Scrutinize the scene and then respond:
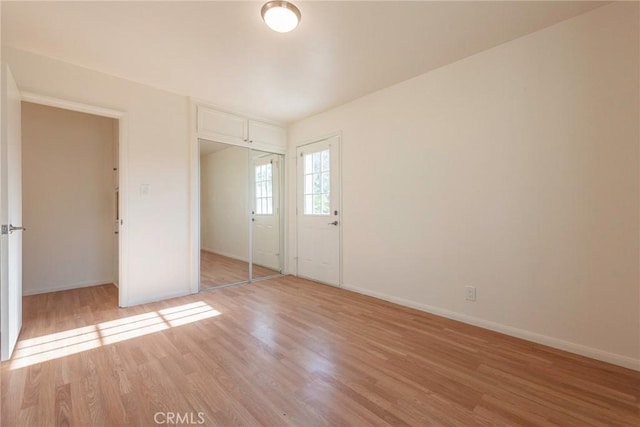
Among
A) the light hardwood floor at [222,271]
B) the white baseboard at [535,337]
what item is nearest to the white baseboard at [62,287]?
the light hardwood floor at [222,271]

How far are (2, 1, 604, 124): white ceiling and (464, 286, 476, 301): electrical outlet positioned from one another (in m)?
2.27

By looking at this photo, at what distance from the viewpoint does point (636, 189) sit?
6.39ft

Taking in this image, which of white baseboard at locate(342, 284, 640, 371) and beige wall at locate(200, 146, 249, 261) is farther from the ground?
beige wall at locate(200, 146, 249, 261)

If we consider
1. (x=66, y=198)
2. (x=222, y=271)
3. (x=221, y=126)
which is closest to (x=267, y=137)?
(x=221, y=126)

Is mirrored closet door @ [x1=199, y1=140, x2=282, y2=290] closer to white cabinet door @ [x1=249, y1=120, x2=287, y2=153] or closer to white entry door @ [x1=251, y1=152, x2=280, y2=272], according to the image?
white entry door @ [x1=251, y1=152, x2=280, y2=272]

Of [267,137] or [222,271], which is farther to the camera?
[222,271]

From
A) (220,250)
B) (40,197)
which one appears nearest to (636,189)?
(220,250)

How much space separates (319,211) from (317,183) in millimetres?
433

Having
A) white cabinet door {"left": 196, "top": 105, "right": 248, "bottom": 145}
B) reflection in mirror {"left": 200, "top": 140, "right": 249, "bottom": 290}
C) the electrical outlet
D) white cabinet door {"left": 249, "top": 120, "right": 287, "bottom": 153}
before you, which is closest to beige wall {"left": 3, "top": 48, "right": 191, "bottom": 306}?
white cabinet door {"left": 196, "top": 105, "right": 248, "bottom": 145}

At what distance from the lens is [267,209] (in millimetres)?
4992

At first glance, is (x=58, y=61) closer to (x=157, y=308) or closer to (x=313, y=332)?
(x=157, y=308)

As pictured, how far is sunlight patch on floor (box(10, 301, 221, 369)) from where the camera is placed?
214cm

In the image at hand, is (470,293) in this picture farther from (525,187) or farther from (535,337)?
(525,187)

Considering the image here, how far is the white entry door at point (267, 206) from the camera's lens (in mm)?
4863
